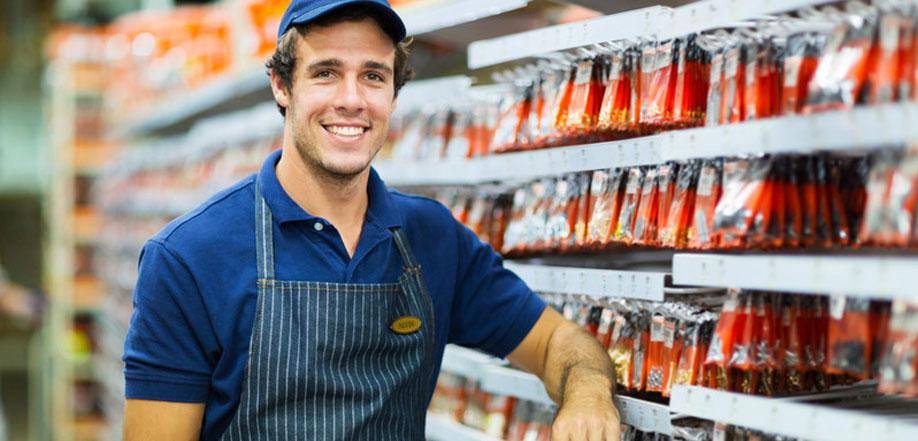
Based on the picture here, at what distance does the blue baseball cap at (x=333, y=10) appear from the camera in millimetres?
2428

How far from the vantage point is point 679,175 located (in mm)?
2439

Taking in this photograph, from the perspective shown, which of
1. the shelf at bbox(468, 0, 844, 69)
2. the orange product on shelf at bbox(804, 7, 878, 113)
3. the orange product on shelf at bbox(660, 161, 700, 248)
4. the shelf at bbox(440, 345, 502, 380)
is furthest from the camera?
the shelf at bbox(440, 345, 502, 380)

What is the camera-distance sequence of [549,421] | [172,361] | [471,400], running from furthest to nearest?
[471,400], [549,421], [172,361]

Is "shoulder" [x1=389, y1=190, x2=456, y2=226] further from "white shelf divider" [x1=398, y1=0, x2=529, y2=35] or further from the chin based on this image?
"white shelf divider" [x1=398, y1=0, x2=529, y2=35]

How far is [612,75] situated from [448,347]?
3.81 ft

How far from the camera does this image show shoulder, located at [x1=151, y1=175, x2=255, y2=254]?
241cm

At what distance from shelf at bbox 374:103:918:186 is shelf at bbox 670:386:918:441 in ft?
1.45

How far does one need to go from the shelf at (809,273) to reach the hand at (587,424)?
1.06ft

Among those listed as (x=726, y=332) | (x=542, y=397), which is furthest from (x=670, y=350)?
(x=542, y=397)


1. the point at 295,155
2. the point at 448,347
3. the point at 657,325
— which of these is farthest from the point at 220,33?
the point at 657,325

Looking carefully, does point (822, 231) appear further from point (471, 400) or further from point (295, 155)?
point (471, 400)

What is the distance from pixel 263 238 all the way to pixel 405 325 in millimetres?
386

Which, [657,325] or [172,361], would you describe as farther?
[657,325]

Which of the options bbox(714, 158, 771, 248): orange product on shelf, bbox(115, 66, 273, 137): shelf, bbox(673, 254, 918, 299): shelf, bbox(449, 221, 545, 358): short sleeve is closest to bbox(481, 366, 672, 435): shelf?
bbox(449, 221, 545, 358): short sleeve
